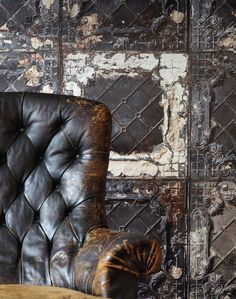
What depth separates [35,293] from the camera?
1.71 meters

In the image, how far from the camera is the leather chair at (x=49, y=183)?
2.27 m

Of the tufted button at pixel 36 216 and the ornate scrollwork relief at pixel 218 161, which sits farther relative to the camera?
the ornate scrollwork relief at pixel 218 161

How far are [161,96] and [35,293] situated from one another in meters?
1.86

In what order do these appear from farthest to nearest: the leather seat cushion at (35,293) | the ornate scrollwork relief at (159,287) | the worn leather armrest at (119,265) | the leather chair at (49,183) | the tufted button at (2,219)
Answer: the ornate scrollwork relief at (159,287) → the tufted button at (2,219) → the leather chair at (49,183) → the worn leather armrest at (119,265) → the leather seat cushion at (35,293)

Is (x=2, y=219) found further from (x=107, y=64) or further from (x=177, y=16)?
(x=177, y=16)

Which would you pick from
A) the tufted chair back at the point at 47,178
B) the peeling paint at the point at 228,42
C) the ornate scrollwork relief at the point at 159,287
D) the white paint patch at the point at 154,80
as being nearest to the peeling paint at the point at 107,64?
the white paint patch at the point at 154,80

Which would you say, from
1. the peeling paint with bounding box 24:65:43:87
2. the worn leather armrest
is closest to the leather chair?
the worn leather armrest

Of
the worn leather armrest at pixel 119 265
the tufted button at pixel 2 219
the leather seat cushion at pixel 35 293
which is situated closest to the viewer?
the leather seat cushion at pixel 35 293

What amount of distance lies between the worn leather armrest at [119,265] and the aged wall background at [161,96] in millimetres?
1405

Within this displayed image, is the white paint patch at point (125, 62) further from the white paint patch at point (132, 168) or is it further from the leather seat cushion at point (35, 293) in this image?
the leather seat cushion at point (35, 293)

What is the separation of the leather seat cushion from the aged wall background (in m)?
1.57

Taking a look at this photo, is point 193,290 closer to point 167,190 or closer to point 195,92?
point 167,190

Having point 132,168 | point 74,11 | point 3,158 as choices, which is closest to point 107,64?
point 74,11

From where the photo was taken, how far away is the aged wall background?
3.35m
